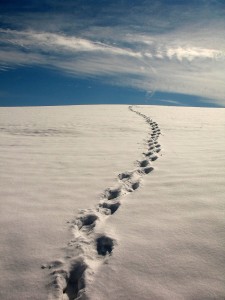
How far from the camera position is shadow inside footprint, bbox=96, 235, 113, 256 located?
2.60m

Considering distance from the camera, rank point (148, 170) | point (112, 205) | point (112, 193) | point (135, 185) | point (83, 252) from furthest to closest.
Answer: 1. point (148, 170)
2. point (135, 185)
3. point (112, 193)
4. point (112, 205)
5. point (83, 252)

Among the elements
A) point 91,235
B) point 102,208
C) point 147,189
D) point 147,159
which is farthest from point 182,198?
point 147,159

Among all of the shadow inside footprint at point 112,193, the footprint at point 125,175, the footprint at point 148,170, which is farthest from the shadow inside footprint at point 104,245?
the footprint at point 148,170

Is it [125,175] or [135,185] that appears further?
[125,175]

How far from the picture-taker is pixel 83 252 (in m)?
2.58

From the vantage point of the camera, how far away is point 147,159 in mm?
5816

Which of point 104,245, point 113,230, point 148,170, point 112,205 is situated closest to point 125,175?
point 148,170

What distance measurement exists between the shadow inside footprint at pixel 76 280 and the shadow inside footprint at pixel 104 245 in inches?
8.1

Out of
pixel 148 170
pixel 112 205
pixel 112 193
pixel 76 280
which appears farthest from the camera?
pixel 148 170

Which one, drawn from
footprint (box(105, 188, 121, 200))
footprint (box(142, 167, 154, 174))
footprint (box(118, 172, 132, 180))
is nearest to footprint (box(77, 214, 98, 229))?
footprint (box(105, 188, 121, 200))

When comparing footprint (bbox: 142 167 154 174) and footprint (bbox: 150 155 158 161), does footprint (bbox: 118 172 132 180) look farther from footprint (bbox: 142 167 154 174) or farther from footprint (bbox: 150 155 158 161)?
footprint (bbox: 150 155 158 161)

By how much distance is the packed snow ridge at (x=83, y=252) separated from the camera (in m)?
2.21

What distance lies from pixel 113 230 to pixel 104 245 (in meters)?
0.23

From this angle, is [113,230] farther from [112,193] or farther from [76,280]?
[112,193]
